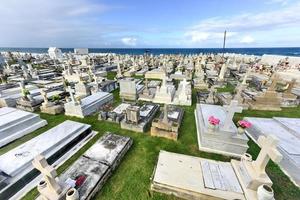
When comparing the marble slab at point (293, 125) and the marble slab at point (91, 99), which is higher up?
the marble slab at point (91, 99)

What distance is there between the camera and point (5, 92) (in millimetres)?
11898

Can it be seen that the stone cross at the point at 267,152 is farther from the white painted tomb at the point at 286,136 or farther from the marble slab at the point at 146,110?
the marble slab at the point at 146,110

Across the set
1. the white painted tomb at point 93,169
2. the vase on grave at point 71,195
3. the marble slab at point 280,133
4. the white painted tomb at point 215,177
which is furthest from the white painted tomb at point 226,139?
the vase on grave at point 71,195

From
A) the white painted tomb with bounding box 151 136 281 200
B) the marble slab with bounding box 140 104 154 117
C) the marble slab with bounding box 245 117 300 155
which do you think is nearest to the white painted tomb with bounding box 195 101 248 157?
the white painted tomb with bounding box 151 136 281 200

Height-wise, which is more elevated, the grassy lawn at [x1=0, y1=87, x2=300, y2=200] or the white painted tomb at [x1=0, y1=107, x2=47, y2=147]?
the white painted tomb at [x1=0, y1=107, x2=47, y2=147]

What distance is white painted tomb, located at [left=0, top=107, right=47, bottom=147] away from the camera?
6.94m

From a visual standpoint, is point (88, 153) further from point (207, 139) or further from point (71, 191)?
point (207, 139)

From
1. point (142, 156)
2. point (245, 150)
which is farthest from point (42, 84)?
point (245, 150)

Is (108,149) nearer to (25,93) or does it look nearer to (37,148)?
(37,148)

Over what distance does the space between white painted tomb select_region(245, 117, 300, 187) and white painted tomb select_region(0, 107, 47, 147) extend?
36.8 feet

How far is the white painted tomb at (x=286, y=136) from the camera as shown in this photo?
5.29m

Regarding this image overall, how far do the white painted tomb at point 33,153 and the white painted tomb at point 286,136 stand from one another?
8123mm

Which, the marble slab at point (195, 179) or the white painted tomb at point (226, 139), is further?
the white painted tomb at point (226, 139)

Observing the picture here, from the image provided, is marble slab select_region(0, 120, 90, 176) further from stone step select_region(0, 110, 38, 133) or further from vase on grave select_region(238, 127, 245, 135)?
vase on grave select_region(238, 127, 245, 135)
